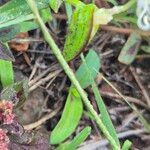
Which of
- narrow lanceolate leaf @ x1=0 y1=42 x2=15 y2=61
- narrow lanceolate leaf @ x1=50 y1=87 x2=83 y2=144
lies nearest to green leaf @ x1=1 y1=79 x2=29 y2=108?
narrow lanceolate leaf @ x1=0 y1=42 x2=15 y2=61

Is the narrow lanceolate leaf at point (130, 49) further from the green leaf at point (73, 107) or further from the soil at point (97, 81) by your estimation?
the green leaf at point (73, 107)

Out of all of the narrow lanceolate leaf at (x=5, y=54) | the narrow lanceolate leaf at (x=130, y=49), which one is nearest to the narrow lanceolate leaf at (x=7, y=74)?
the narrow lanceolate leaf at (x=5, y=54)

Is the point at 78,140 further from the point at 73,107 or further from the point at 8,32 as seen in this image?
the point at 8,32

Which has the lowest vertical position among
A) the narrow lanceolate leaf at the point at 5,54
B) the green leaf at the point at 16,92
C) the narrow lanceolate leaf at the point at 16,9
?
the green leaf at the point at 16,92

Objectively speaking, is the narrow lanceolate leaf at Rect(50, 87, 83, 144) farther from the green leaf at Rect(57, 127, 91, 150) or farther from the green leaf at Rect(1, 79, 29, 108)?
the green leaf at Rect(1, 79, 29, 108)

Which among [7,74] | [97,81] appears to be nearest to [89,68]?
[97,81]

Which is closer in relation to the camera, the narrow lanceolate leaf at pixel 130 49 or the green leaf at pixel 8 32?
the green leaf at pixel 8 32

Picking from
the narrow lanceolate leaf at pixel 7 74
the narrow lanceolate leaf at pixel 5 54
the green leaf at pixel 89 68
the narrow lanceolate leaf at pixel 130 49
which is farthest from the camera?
the narrow lanceolate leaf at pixel 130 49
